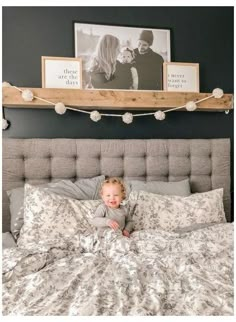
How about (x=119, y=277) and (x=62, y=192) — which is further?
(x=62, y=192)

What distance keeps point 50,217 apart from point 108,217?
14.9 inches

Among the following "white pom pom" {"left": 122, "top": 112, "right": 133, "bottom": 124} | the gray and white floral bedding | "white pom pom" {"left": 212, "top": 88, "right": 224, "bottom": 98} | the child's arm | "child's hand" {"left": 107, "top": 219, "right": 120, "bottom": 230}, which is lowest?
the gray and white floral bedding

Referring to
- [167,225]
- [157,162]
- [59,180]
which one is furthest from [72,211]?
[157,162]

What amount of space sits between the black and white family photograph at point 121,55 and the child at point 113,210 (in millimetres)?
970

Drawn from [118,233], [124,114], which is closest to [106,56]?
[124,114]

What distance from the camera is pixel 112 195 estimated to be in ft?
7.95

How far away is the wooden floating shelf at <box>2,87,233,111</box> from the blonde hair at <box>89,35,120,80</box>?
0.82 ft

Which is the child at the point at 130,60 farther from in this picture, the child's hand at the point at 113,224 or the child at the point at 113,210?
the child's hand at the point at 113,224

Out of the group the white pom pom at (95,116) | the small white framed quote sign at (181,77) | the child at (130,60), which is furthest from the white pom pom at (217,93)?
the white pom pom at (95,116)

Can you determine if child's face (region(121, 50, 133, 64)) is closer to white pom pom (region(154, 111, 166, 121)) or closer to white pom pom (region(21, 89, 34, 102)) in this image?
white pom pom (region(154, 111, 166, 121))

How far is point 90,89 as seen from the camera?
2932mm

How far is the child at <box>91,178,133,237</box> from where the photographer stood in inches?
92.4

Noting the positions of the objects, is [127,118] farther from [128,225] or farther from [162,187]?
[128,225]

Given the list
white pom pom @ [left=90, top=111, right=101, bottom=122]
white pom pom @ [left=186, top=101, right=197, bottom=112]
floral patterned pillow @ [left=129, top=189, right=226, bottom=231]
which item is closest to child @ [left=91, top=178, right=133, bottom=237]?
floral patterned pillow @ [left=129, top=189, right=226, bottom=231]
